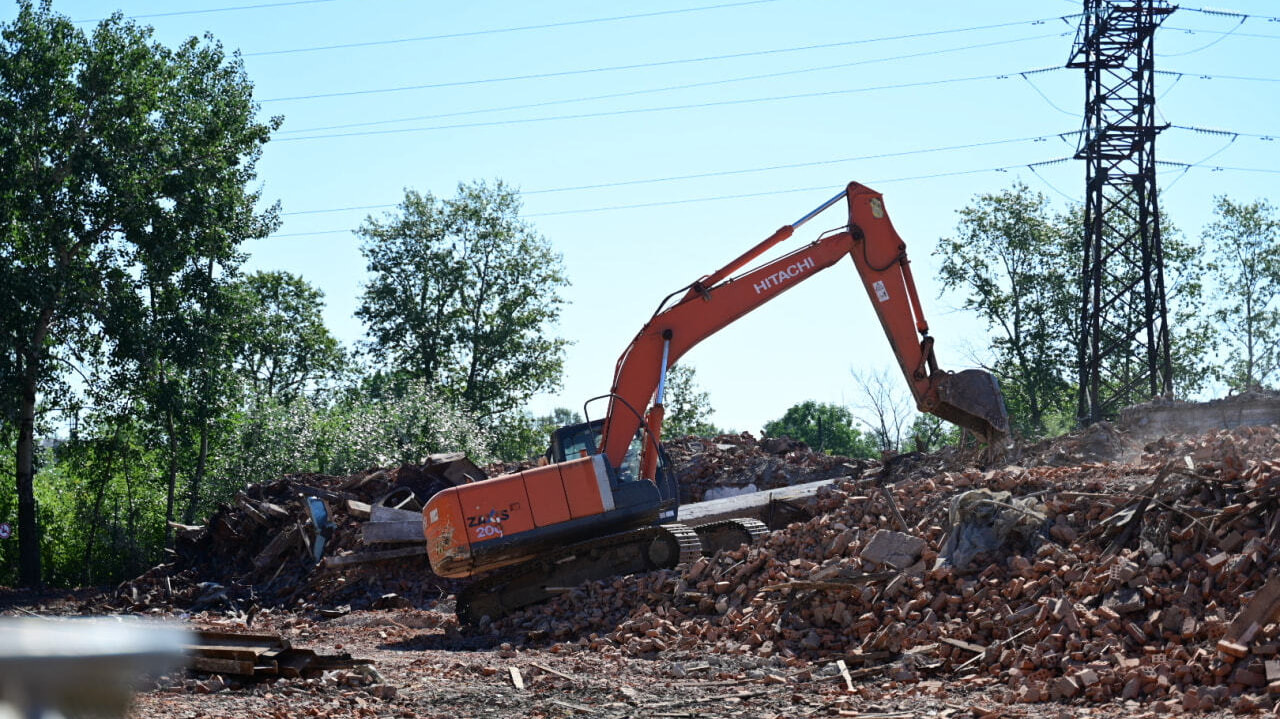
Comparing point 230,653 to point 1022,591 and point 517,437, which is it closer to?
point 1022,591

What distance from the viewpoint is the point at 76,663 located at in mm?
1875

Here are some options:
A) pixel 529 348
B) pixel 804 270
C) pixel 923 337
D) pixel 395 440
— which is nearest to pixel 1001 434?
pixel 923 337

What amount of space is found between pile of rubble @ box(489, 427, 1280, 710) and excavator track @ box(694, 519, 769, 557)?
4.43 feet

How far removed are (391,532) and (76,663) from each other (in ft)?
57.5


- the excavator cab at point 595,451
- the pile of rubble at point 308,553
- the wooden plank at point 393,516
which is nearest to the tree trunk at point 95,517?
the pile of rubble at point 308,553

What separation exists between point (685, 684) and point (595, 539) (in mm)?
4649

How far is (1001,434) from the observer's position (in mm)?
15070

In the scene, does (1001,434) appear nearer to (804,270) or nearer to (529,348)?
(804,270)

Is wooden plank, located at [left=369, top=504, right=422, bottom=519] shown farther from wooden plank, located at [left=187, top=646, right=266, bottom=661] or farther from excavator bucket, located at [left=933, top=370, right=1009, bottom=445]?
wooden plank, located at [left=187, top=646, right=266, bottom=661]

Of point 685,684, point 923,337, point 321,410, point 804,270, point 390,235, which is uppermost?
point 390,235

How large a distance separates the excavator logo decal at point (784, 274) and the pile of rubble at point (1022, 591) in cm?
292

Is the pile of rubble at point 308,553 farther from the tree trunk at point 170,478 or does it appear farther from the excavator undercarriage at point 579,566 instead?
the excavator undercarriage at point 579,566

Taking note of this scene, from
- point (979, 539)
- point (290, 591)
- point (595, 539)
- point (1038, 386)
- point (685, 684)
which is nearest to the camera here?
point (685, 684)

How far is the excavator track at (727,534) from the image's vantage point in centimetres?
1584
